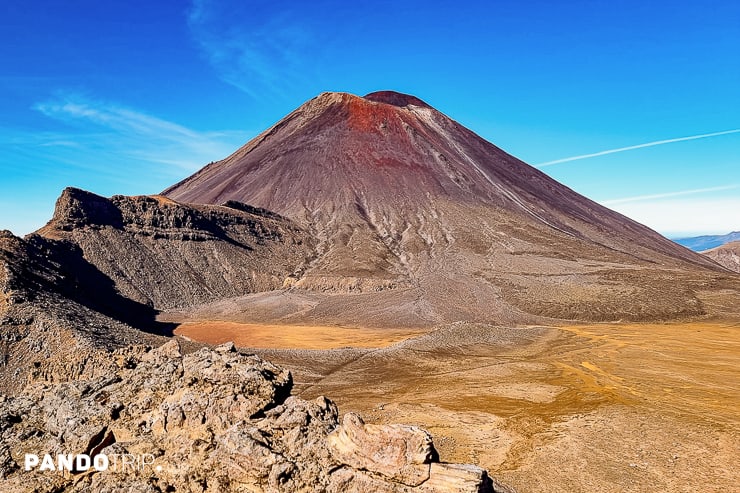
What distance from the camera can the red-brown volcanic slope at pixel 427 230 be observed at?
151 feet

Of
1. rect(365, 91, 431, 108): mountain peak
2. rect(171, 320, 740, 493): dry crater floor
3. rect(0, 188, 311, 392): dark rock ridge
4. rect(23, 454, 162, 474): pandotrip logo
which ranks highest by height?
rect(365, 91, 431, 108): mountain peak

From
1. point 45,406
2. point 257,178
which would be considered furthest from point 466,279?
point 257,178

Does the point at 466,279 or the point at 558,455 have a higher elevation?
the point at 466,279

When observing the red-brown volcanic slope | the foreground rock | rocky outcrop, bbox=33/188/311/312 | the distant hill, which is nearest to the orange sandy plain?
the red-brown volcanic slope

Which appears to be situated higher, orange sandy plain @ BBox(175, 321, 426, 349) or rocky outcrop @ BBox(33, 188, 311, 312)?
rocky outcrop @ BBox(33, 188, 311, 312)

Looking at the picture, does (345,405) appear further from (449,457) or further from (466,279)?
(466,279)

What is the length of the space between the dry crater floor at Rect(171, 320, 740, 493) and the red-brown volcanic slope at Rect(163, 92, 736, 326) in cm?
848

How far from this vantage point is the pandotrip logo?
7297 millimetres

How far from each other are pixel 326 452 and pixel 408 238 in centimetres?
6332

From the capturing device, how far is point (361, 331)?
39.7m

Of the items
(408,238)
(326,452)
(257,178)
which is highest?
(257,178)

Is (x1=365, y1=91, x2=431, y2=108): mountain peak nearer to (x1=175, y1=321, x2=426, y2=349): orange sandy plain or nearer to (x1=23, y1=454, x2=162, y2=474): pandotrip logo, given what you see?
(x1=175, y1=321, x2=426, y2=349): orange sandy plain

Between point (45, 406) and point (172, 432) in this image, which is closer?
point (172, 432)

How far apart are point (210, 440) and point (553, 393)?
16.6m
